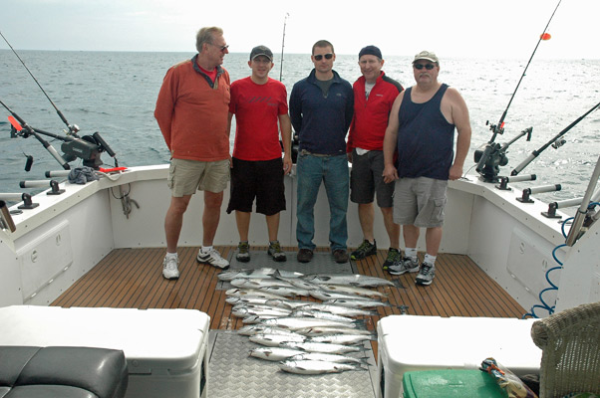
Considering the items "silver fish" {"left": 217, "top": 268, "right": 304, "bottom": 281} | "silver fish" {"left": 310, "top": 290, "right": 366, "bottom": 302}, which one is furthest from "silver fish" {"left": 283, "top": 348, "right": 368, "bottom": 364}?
"silver fish" {"left": 217, "top": 268, "right": 304, "bottom": 281}

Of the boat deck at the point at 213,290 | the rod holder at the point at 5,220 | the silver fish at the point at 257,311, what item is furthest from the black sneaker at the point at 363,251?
the rod holder at the point at 5,220

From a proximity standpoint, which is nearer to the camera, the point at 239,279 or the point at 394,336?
the point at 394,336

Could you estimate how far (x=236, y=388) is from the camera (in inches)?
102

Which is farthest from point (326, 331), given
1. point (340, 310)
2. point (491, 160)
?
point (491, 160)

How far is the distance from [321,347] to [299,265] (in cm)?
144

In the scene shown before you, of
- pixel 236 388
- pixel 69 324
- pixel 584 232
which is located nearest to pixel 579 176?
pixel 584 232

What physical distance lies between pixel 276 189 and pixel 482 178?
73.5 inches

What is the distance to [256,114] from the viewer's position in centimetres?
396

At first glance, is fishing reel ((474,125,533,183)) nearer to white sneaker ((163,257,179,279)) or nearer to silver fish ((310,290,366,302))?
silver fish ((310,290,366,302))

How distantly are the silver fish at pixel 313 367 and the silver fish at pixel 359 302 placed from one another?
2.47ft

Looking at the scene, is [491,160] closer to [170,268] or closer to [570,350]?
[170,268]

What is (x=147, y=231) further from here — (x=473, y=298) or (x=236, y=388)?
(x=473, y=298)

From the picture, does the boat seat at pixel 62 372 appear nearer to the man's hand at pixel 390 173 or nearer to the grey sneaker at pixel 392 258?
the man's hand at pixel 390 173

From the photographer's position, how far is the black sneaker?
4441 millimetres
